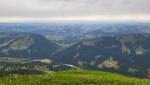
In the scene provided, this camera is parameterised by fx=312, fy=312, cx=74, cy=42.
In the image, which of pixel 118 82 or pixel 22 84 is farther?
pixel 118 82

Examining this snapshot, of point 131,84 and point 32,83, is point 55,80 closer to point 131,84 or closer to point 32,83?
point 32,83

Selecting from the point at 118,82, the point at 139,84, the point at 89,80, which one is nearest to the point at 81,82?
the point at 89,80

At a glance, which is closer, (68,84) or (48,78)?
(68,84)

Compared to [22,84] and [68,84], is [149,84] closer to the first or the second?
[68,84]

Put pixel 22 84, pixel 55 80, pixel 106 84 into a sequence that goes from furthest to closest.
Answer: pixel 55 80
pixel 106 84
pixel 22 84

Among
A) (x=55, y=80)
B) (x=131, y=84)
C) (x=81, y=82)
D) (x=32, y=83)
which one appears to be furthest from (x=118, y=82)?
(x=32, y=83)

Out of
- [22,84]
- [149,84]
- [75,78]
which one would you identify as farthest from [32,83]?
[149,84]

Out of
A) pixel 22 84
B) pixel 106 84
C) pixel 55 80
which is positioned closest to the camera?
pixel 22 84

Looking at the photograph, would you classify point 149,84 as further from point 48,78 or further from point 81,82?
point 48,78
